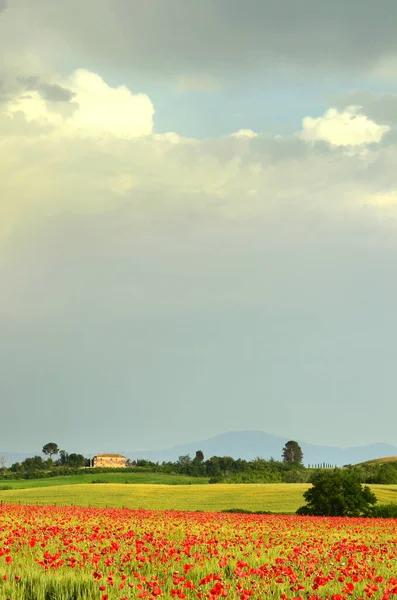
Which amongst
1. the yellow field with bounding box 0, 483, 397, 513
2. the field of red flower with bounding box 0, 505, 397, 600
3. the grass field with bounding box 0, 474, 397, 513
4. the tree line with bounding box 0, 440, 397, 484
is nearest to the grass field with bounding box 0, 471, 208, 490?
the tree line with bounding box 0, 440, 397, 484

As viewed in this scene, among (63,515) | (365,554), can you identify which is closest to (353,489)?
(63,515)

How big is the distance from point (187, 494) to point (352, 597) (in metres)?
58.5

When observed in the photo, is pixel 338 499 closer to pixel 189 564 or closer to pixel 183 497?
pixel 189 564

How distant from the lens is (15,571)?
11250 millimetres

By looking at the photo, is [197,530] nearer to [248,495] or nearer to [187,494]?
[248,495]

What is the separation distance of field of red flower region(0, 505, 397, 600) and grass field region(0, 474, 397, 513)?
29383 millimetres

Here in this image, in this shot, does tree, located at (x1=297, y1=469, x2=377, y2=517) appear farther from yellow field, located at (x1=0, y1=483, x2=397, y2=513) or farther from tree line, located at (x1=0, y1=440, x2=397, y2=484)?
tree line, located at (x1=0, y1=440, x2=397, y2=484)

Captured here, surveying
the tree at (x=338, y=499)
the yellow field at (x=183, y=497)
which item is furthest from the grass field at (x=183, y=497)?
the tree at (x=338, y=499)

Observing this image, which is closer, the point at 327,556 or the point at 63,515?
the point at 327,556

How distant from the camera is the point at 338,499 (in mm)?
36562

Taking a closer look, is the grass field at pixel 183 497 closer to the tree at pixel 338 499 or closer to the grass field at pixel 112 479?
the tree at pixel 338 499

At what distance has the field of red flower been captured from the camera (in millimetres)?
9891

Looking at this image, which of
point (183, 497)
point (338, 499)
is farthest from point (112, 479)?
point (338, 499)

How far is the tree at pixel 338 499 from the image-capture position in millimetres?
36625
